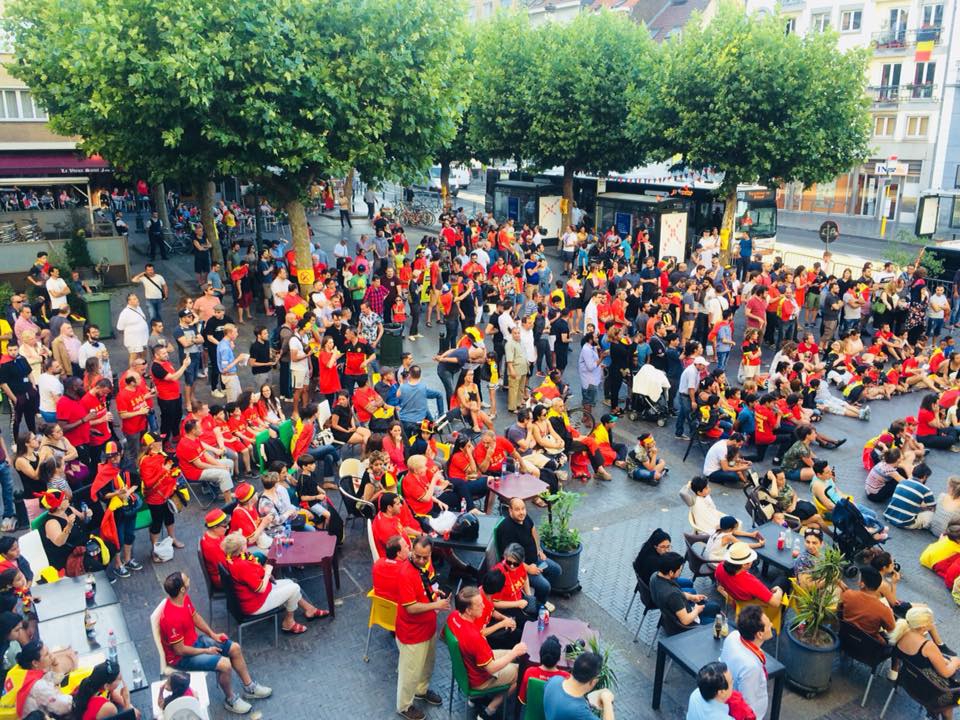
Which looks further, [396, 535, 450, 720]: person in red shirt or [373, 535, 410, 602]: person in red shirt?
[373, 535, 410, 602]: person in red shirt

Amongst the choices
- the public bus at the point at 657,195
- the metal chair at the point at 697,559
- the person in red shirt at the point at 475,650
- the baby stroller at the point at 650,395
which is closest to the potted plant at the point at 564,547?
the metal chair at the point at 697,559

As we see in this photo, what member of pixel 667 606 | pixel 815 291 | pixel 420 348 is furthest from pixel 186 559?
pixel 815 291

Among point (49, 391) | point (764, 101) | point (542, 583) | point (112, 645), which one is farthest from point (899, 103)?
point (112, 645)

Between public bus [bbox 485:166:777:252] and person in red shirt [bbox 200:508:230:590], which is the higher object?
public bus [bbox 485:166:777:252]

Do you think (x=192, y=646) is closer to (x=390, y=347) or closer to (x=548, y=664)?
(x=548, y=664)

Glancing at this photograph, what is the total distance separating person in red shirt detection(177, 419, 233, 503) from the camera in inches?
408

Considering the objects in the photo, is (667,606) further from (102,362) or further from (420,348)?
(420,348)

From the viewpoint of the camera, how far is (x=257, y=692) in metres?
7.41

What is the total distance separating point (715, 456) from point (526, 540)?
4493mm

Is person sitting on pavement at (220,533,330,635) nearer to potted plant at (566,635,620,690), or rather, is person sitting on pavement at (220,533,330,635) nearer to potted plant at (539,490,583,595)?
potted plant at (539,490,583,595)

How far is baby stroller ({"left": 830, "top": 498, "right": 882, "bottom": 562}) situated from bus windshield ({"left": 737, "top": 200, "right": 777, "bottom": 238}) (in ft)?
61.2

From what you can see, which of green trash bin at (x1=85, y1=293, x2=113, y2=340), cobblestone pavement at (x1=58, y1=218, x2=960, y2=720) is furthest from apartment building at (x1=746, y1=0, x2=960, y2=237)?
cobblestone pavement at (x1=58, y1=218, x2=960, y2=720)

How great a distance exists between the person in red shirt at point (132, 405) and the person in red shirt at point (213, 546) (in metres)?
4.06

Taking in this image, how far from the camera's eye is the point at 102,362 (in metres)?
13.1
